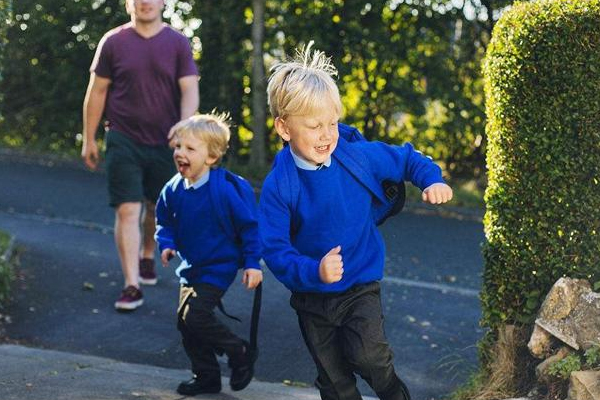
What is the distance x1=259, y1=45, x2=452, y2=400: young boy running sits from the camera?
154 inches

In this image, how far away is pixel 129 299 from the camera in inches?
265

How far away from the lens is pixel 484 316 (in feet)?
15.7

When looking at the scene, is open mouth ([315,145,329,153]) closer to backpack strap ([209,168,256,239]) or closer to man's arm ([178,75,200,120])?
backpack strap ([209,168,256,239])

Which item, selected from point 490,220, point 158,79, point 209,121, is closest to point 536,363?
point 490,220

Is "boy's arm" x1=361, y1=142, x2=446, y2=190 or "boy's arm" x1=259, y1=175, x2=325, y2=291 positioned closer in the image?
"boy's arm" x1=259, y1=175, x2=325, y2=291

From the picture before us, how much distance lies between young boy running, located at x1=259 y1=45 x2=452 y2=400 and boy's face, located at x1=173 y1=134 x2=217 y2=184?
1.15 m

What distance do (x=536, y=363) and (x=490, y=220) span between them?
64 centimetres

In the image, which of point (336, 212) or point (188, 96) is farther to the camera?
point (188, 96)

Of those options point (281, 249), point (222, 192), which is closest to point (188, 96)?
point (222, 192)

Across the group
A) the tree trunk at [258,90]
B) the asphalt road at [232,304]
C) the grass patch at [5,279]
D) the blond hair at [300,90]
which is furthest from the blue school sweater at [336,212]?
the tree trunk at [258,90]

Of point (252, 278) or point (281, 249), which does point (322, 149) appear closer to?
point (281, 249)

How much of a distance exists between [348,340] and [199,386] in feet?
4.00

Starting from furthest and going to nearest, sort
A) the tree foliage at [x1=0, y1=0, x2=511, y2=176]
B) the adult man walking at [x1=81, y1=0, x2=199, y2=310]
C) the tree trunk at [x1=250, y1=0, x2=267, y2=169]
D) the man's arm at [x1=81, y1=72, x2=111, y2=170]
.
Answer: the tree trunk at [x1=250, y1=0, x2=267, y2=169] → the tree foliage at [x1=0, y1=0, x2=511, y2=176] → the man's arm at [x1=81, y1=72, x2=111, y2=170] → the adult man walking at [x1=81, y1=0, x2=199, y2=310]

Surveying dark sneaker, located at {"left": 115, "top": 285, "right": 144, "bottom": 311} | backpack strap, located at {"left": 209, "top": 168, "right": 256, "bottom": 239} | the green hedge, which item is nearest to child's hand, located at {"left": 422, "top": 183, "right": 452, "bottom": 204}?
the green hedge
